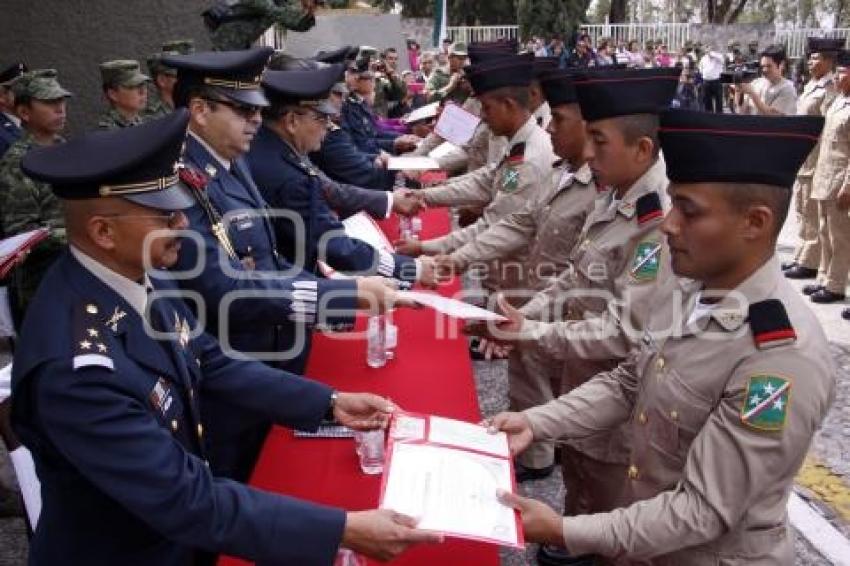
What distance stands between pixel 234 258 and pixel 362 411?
0.91 m

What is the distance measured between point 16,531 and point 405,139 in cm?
632

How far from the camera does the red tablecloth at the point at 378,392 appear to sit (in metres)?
2.04

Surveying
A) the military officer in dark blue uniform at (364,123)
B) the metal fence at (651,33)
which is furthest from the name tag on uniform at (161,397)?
the metal fence at (651,33)

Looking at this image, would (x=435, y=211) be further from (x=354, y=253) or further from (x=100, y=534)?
(x=100, y=534)

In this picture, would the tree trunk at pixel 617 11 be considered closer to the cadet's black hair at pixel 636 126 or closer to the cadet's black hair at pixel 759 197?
the cadet's black hair at pixel 636 126

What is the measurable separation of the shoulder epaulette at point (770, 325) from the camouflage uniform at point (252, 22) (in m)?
4.22

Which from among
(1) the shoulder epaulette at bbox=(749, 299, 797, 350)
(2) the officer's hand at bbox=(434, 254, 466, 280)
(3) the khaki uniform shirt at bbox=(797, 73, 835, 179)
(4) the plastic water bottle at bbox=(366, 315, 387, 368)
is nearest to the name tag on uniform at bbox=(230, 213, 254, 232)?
(4) the plastic water bottle at bbox=(366, 315, 387, 368)

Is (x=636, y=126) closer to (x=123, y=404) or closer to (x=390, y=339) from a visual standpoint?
(x=390, y=339)

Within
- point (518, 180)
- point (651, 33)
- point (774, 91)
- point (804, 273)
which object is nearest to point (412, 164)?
point (518, 180)

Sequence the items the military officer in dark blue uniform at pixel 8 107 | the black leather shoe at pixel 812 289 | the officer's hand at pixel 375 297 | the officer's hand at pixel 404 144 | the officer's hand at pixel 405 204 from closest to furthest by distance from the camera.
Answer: the officer's hand at pixel 375 297 → the officer's hand at pixel 405 204 → the military officer in dark blue uniform at pixel 8 107 → the black leather shoe at pixel 812 289 → the officer's hand at pixel 404 144

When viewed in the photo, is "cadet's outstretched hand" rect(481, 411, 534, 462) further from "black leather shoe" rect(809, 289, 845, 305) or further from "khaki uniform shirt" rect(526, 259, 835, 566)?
"black leather shoe" rect(809, 289, 845, 305)

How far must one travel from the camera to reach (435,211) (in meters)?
6.27

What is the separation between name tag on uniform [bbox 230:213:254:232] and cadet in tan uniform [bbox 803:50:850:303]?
5.49m

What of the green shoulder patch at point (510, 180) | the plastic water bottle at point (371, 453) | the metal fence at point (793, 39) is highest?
the metal fence at point (793, 39)
